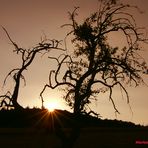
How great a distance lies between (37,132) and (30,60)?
6.91 m

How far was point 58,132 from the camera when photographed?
1141 inches

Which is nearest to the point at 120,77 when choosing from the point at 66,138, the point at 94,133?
the point at 66,138

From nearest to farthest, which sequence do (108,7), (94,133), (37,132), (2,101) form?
(2,101) < (108,7) < (37,132) < (94,133)

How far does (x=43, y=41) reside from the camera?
28781 mm

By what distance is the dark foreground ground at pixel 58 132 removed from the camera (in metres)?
30.2

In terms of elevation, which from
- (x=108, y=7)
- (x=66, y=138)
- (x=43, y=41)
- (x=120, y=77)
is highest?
(x=108, y=7)

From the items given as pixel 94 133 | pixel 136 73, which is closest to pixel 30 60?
pixel 136 73

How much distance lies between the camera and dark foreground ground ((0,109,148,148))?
98.9ft

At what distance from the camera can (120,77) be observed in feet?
95.8

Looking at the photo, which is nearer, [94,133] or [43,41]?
[43,41]

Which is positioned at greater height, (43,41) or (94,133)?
(43,41)

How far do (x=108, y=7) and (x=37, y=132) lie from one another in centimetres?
974

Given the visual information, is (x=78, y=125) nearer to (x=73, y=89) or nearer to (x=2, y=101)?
(x=73, y=89)

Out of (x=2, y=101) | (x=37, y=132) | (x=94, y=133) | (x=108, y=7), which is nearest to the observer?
(x=2, y=101)
